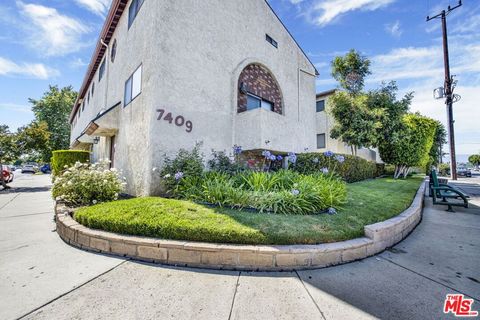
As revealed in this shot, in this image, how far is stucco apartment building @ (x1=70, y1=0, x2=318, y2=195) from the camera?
616 cm

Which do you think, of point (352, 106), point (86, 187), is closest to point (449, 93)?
point (352, 106)

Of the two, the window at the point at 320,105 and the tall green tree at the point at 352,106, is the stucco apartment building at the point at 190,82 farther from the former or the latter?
the window at the point at 320,105

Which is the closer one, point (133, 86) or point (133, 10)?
point (133, 86)

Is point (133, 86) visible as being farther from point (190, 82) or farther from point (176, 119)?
point (176, 119)

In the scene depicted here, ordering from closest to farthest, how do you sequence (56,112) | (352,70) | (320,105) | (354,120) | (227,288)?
(227,288)
(354,120)
(352,70)
(320,105)
(56,112)

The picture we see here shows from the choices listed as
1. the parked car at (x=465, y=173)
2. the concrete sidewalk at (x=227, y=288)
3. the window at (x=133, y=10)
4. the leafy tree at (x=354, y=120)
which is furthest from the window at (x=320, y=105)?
the parked car at (x=465, y=173)

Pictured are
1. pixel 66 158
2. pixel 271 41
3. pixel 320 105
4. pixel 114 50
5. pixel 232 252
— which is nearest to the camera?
pixel 232 252

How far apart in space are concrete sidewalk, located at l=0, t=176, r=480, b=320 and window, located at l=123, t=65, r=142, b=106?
5.37 m

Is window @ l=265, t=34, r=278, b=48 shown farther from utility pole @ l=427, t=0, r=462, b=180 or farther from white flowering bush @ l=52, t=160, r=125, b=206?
utility pole @ l=427, t=0, r=462, b=180

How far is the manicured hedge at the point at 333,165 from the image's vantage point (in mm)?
8539

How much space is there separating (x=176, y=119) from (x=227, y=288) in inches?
202

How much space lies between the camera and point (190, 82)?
6758mm

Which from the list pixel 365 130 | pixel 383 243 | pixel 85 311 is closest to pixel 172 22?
pixel 85 311

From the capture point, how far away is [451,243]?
371 cm
